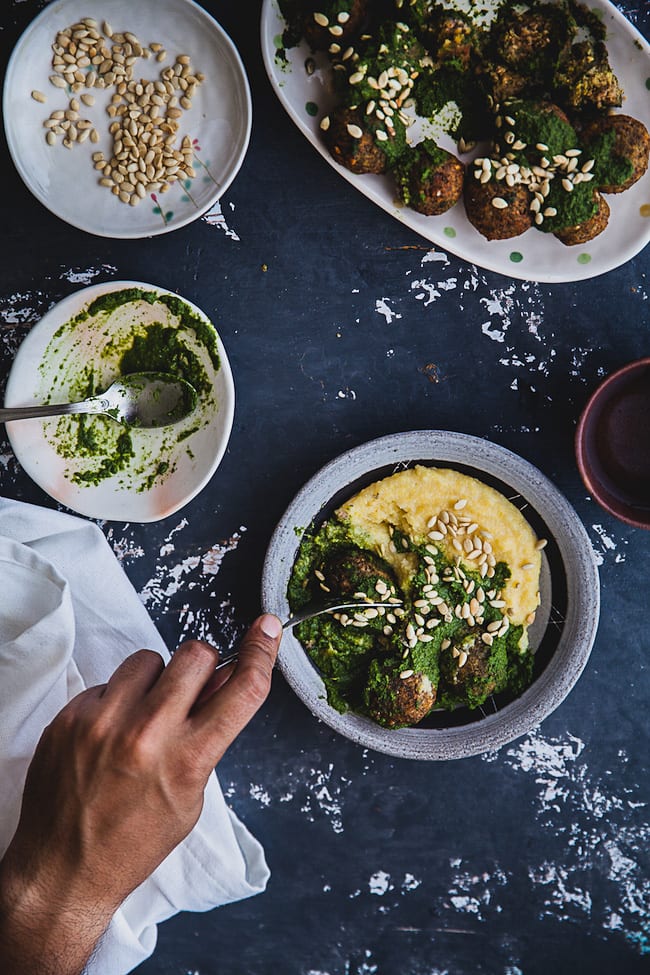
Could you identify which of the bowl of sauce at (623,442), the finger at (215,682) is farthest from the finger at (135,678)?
the bowl of sauce at (623,442)

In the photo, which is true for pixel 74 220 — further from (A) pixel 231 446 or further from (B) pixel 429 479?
(B) pixel 429 479

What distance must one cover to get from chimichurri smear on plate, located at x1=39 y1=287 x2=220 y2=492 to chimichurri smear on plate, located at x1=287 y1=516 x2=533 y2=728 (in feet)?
1.80

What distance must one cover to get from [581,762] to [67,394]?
6.81ft

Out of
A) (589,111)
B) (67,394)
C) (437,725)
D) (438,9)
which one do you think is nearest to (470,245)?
(589,111)

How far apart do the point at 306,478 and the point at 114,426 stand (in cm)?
63

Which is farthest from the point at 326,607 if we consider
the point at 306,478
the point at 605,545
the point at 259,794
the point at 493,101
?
the point at 493,101

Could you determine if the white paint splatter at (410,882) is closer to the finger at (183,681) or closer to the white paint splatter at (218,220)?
the finger at (183,681)

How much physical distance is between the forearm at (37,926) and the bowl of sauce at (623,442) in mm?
1801

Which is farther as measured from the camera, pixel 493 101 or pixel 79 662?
pixel 79 662

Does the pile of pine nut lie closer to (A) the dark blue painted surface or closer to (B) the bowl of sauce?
(A) the dark blue painted surface

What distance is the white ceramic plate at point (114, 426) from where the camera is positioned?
2301 millimetres

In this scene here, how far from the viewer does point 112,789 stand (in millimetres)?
1596

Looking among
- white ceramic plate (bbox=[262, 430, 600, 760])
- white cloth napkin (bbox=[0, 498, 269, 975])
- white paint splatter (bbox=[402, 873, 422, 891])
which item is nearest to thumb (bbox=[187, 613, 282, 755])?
white ceramic plate (bbox=[262, 430, 600, 760])

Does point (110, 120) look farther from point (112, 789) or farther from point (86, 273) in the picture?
point (112, 789)
